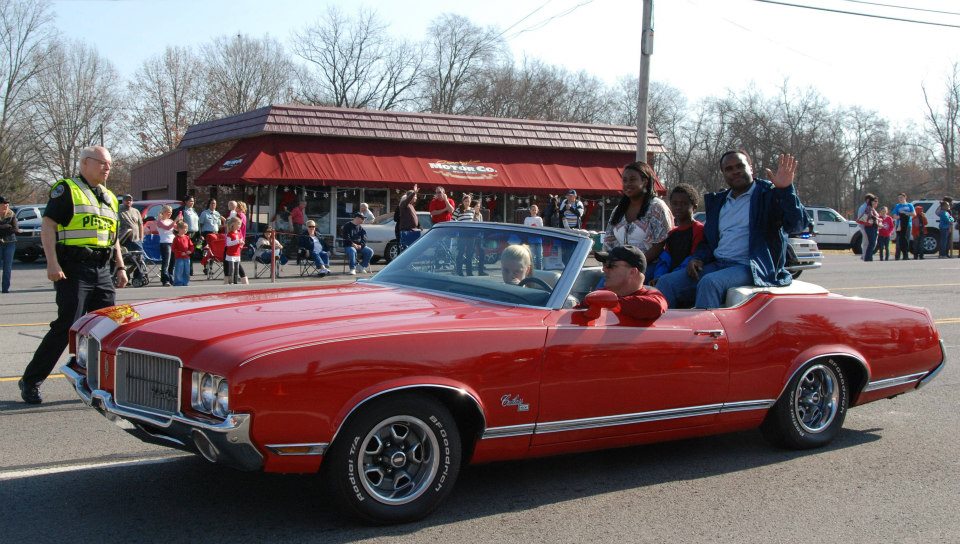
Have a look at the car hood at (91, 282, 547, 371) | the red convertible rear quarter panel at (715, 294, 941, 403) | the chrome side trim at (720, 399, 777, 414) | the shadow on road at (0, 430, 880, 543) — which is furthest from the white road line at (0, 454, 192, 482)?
the red convertible rear quarter panel at (715, 294, 941, 403)

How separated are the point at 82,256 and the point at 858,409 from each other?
601 cm

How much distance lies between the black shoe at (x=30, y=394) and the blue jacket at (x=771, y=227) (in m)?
5.16

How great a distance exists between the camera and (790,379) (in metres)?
5.65

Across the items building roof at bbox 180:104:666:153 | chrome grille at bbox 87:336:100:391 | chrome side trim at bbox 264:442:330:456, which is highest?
building roof at bbox 180:104:666:153

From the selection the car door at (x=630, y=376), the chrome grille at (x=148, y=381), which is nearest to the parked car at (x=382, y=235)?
the car door at (x=630, y=376)

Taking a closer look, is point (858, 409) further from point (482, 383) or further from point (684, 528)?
point (482, 383)

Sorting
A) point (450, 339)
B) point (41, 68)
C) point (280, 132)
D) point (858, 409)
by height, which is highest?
point (41, 68)

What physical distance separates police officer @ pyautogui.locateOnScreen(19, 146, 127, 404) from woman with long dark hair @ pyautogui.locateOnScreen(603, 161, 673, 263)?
3707 mm

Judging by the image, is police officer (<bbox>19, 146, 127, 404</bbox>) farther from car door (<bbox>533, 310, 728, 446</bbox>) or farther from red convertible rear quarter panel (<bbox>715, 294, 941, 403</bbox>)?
red convertible rear quarter panel (<bbox>715, 294, 941, 403</bbox>)

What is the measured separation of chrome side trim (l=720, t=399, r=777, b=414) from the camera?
212 inches

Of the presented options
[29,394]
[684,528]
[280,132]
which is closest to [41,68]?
[280,132]

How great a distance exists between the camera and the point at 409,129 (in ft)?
102

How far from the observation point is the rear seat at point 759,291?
572cm

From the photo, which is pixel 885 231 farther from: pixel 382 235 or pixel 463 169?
pixel 382 235
